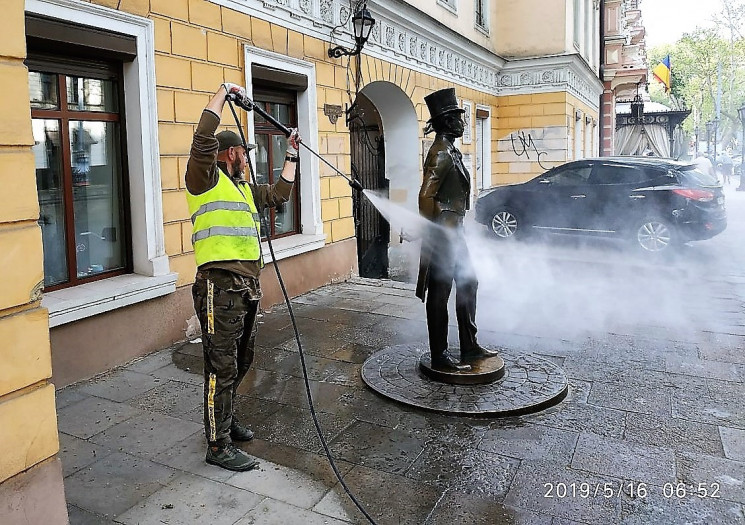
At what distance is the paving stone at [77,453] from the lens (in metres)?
3.63

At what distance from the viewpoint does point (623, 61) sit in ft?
84.0

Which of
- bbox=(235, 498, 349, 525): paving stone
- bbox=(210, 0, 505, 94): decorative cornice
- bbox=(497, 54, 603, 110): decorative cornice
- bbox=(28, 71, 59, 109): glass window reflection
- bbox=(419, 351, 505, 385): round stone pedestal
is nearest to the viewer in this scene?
bbox=(235, 498, 349, 525): paving stone

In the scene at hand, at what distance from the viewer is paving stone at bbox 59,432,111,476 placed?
143 inches

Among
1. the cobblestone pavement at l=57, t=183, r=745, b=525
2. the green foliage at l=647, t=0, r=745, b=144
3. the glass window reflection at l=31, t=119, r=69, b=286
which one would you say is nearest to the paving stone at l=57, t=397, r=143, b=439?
the cobblestone pavement at l=57, t=183, r=745, b=525

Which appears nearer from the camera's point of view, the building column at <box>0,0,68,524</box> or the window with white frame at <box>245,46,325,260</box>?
the building column at <box>0,0,68,524</box>

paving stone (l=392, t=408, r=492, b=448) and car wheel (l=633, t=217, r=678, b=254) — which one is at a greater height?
car wheel (l=633, t=217, r=678, b=254)

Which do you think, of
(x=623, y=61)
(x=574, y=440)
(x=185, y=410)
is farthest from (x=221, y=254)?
(x=623, y=61)

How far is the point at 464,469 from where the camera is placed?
3.56 meters

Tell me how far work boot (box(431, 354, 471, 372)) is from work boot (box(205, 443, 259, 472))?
1692mm

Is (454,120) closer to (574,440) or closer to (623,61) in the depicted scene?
(574,440)

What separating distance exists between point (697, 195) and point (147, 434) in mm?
9523

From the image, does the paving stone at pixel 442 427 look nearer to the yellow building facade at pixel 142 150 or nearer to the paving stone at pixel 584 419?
the paving stone at pixel 584 419

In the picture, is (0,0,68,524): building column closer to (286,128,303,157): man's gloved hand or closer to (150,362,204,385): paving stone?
(286,128,303,157): man's gloved hand

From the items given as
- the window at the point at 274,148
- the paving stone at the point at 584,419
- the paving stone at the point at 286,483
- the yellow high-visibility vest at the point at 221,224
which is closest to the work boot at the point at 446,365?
the paving stone at the point at 584,419
